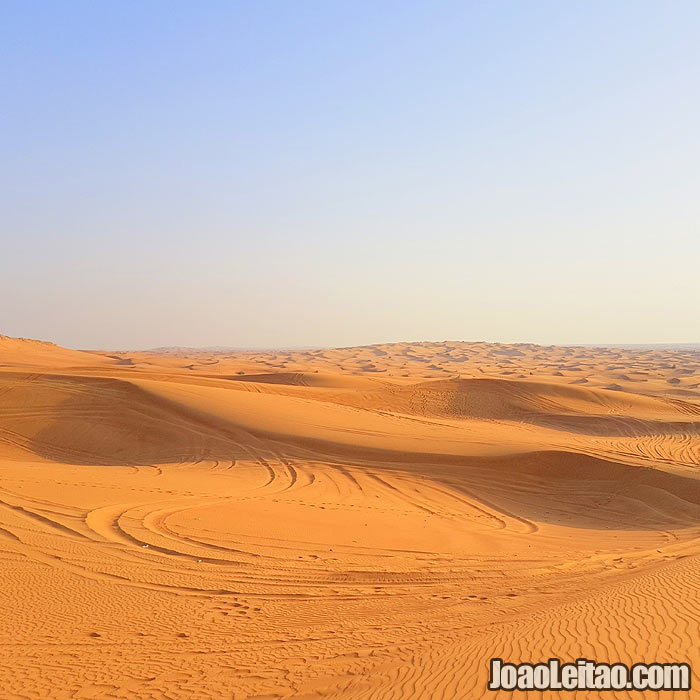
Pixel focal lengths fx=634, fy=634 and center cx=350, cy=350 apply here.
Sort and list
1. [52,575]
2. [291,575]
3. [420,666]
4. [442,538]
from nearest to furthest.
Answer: [420,666] < [52,575] < [291,575] < [442,538]

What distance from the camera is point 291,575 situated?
933 cm

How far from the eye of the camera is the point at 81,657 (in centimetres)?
643

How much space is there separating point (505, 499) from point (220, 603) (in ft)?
36.0

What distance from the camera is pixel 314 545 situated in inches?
442

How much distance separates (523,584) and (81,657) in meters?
6.09

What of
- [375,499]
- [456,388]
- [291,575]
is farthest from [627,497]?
[456,388]

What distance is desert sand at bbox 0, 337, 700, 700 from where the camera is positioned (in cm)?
620

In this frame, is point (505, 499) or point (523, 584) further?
point (505, 499)

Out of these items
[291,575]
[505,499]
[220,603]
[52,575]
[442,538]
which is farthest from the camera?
[505,499]

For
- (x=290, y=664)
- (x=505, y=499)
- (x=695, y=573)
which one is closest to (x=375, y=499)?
(x=505, y=499)

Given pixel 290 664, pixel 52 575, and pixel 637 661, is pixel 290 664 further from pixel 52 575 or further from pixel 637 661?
pixel 52 575

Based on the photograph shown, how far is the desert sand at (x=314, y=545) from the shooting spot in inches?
244

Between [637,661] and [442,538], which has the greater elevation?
[637,661]

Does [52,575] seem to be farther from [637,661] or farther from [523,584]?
[637,661]
